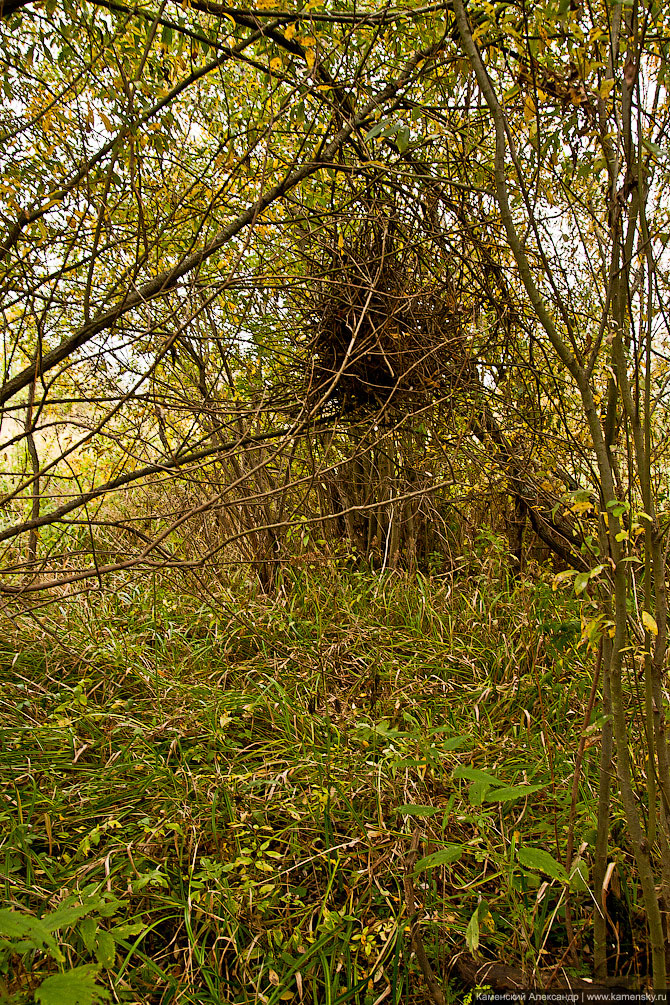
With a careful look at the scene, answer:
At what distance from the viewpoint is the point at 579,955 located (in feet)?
5.01

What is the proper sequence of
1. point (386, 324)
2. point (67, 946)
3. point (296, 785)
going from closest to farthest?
point (67, 946), point (296, 785), point (386, 324)

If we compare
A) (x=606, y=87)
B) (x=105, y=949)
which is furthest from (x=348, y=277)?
(x=105, y=949)

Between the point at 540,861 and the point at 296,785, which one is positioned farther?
the point at 296,785

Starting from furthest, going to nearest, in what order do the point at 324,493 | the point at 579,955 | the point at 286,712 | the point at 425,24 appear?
the point at 324,493, the point at 286,712, the point at 425,24, the point at 579,955

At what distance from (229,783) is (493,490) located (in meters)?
1.96

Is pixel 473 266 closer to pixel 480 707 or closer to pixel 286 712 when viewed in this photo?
pixel 480 707

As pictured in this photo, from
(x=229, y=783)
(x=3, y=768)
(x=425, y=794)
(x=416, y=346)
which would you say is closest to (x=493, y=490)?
(x=416, y=346)

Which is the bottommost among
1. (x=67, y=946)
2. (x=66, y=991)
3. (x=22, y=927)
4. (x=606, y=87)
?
(x=67, y=946)

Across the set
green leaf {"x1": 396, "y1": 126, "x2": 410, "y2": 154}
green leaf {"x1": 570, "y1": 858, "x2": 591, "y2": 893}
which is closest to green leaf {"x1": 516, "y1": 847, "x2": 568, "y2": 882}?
green leaf {"x1": 570, "y1": 858, "x2": 591, "y2": 893}

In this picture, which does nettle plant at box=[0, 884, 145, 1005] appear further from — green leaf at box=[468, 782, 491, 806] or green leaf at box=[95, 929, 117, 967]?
green leaf at box=[468, 782, 491, 806]

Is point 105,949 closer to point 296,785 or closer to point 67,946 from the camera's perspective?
point 67,946

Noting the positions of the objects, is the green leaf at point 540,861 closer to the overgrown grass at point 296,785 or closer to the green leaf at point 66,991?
the overgrown grass at point 296,785

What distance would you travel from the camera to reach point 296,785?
6.88 ft

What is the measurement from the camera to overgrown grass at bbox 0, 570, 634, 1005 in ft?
5.14
